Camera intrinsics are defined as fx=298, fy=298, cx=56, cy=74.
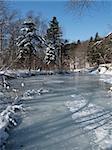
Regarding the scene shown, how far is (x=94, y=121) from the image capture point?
408 inches

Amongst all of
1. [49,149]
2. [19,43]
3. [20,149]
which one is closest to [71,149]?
[49,149]

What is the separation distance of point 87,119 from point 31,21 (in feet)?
130

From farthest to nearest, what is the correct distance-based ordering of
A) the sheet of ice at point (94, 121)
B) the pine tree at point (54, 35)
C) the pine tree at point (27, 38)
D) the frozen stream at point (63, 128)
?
the pine tree at point (54, 35) → the pine tree at point (27, 38) → the sheet of ice at point (94, 121) → the frozen stream at point (63, 128)

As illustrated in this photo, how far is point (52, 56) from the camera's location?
5469cm

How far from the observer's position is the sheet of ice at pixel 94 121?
808cm

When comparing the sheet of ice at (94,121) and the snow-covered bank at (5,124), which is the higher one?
the snow-covered bank at (5,124)

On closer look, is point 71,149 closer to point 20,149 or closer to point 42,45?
point 20,149

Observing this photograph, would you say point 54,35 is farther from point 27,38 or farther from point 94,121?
point 94,121

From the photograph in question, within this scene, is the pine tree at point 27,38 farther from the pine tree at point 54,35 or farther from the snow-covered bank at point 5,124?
the snow-covered bank at point 5,124

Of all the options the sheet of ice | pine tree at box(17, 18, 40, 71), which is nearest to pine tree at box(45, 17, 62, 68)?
pine tree at box(17, 18, 40, 71)

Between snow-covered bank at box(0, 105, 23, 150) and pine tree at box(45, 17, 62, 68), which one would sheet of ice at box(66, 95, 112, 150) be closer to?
snow-covered bank at box(0, 105, 23, 150)

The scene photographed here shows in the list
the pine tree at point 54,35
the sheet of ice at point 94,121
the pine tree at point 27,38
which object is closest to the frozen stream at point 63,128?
the sheet of ice at point 94,121

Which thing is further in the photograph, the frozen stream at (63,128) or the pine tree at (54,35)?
the pine tree at (54,35)

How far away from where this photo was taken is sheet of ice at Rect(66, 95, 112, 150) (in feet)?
26.5
